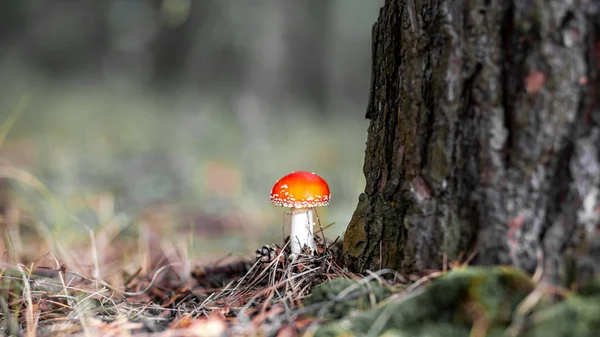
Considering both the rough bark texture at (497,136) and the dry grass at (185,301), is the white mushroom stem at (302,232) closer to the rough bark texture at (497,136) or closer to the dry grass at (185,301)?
the dry grass at (185,301)

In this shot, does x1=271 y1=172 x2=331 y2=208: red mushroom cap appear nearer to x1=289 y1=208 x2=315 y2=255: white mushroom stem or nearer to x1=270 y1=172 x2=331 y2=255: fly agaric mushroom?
x1=270 y1=172 x2=331 y2=255: fly agaric mushroom

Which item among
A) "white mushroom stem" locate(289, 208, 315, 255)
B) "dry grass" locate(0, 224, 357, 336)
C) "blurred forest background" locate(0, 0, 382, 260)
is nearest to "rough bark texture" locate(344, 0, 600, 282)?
"dry grass" locate(0, 224, 357, 336)

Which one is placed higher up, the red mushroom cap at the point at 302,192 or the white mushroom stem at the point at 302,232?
the red mushroom cap at the point at 302,192

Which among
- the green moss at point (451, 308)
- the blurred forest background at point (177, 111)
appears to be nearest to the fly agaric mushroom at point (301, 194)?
the green moss at point (451, 308)

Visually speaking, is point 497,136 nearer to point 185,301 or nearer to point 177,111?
point 185,301

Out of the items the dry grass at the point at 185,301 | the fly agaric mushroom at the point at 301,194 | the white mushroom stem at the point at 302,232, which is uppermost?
the fly agaric mushroom at the point at 301,194

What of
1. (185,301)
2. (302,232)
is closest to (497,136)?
(302,232)

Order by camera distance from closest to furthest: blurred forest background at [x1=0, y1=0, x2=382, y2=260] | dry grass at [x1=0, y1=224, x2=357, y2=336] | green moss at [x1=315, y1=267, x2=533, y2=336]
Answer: green moss at [x1=315, y1=267, x2=533, y2=336] < dry grass at [x1=0, y1=224, x2=357, y2=336] < blurred forest background at [x1=0, y1=0, x2=382, y2=260]
